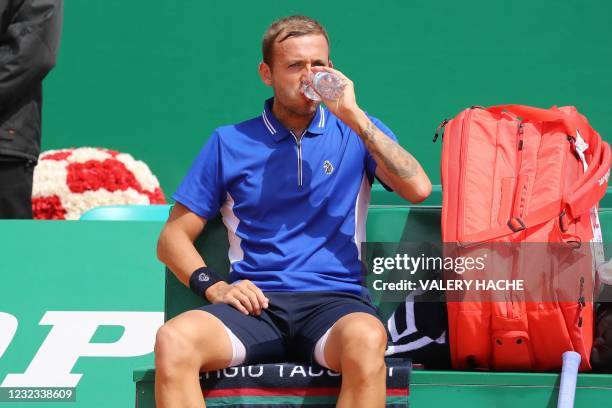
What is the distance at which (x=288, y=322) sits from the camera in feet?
10.6

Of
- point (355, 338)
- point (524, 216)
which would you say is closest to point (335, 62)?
point (524, 216)

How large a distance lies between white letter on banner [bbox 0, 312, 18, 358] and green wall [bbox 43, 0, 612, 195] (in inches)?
76.9

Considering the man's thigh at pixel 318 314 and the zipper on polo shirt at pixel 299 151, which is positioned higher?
the zipper on polo shirt at pixel 299 151

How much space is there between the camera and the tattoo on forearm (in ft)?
10.8

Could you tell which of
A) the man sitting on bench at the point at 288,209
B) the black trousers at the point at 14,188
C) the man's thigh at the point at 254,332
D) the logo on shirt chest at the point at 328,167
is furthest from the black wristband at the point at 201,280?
the black trousers at the point at 14,188

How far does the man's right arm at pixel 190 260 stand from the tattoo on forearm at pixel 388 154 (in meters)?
0.51

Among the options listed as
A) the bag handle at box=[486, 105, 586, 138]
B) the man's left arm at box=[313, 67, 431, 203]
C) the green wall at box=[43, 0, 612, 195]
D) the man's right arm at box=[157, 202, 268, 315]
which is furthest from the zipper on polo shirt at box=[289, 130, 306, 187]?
the green wall at box=[43, 0, 612, 195]

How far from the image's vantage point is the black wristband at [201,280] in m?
3.33

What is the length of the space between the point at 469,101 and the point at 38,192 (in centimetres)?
209

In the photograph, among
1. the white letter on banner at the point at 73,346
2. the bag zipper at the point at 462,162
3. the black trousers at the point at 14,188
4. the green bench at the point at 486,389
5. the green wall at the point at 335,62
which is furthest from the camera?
the green wall at the point at 335,62

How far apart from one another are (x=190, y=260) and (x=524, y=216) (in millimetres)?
961

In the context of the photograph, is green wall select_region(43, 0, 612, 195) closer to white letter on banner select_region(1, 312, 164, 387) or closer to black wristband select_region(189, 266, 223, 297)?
white letter on banner select_region(1, 312, 164, 387)

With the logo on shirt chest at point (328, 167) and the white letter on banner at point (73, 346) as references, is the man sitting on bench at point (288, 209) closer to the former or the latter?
the logo on shirt chest at point (328, 167)

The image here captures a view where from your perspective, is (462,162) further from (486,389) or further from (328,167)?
(486,389)
